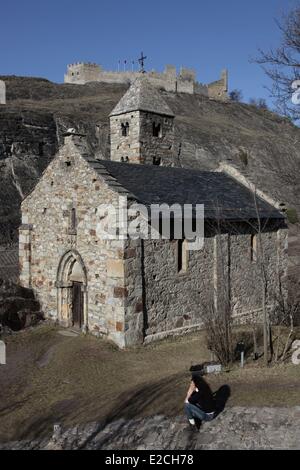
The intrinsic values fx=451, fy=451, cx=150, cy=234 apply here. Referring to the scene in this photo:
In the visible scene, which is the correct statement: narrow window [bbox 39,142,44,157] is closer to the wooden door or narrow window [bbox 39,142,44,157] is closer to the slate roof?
the slate roof

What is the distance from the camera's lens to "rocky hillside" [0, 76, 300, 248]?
37.4 meters

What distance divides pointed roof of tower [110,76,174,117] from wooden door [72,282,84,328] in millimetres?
9539

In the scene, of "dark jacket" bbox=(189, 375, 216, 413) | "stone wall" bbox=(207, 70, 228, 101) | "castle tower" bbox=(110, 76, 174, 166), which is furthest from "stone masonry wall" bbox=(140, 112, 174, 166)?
"stone wall" bbox=(207, 70, 228, 101)

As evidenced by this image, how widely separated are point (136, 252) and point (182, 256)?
8.35ft

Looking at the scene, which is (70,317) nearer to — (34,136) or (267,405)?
(267,405)

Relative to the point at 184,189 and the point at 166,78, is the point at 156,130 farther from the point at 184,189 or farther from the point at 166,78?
the point at 166,78

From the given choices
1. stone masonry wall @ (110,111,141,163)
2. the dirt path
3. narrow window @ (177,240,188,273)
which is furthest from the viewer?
stone masonry wall @ (110,111,141,163)

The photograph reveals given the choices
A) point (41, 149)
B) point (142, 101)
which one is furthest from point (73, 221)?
point (41, 149)

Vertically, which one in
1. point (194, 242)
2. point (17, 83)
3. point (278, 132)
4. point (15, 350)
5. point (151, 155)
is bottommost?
point (15, 350)

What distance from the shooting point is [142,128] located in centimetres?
2211

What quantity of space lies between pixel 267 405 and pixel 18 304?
1169 cm

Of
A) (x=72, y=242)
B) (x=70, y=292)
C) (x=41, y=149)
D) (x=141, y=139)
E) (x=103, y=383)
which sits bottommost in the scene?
(x=103, y=383)
